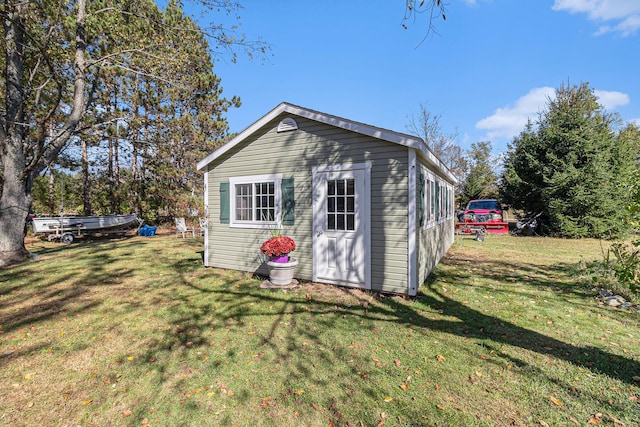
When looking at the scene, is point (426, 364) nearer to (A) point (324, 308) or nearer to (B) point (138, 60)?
(A) point (324, 308)

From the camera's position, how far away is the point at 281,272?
19.5ft

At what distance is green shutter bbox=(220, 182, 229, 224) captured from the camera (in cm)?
747

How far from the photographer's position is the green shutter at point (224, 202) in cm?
747

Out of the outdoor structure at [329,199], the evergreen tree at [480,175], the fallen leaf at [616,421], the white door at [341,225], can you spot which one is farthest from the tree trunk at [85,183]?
the evergreen tree at [480,175]

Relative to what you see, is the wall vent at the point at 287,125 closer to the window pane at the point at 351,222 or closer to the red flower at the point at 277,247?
the window pane at the point at 351,222

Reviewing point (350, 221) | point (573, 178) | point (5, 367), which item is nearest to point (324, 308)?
point (350, 221)

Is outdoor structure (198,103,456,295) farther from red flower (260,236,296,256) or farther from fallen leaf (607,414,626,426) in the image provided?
fallen leaf (607,414,626,426)

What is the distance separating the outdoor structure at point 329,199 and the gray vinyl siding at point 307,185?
19 millimetres

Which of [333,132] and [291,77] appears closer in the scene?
[333,132]

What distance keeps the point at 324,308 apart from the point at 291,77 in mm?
8108

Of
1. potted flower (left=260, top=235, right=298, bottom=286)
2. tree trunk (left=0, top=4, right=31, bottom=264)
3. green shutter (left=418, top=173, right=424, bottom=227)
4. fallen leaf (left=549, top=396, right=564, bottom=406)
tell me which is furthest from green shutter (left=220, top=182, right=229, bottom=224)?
fallen leaf (left=549, top=396, right=564, bottom=406)

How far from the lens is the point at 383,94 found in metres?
15.2

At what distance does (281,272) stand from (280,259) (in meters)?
0.27

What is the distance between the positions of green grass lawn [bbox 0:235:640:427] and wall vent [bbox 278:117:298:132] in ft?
11.7
